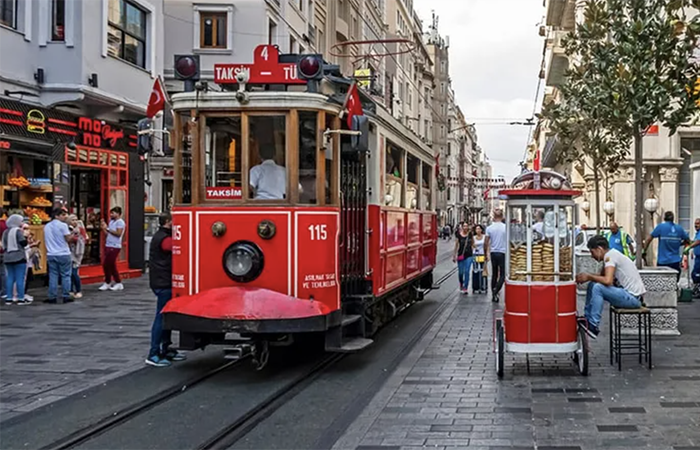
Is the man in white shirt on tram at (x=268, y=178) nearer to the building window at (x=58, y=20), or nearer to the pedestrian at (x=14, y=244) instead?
the pedestrian at (x=14, y=244)

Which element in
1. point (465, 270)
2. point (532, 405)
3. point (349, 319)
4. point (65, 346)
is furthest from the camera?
point (465, 270)

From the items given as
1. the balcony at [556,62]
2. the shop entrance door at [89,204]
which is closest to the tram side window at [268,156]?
the shop entrance door at [89,204]

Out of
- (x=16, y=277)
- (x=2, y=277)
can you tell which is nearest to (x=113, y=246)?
(x=2, y=277)

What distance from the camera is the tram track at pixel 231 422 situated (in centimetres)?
612

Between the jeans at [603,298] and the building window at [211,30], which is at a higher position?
the building window at [211,30]

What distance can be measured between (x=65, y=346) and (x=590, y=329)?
6525mm

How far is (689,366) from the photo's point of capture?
8.91m

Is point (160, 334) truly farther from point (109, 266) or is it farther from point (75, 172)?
point (75, 172)

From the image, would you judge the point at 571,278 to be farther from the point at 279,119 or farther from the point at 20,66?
the point at 20,66

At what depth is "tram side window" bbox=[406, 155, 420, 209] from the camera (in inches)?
508

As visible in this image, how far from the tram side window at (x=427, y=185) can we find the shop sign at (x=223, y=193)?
6.49m

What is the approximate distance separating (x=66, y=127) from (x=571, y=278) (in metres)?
13.4

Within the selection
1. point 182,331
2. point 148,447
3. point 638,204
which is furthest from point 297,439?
point 638,204

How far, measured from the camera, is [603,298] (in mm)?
9164
